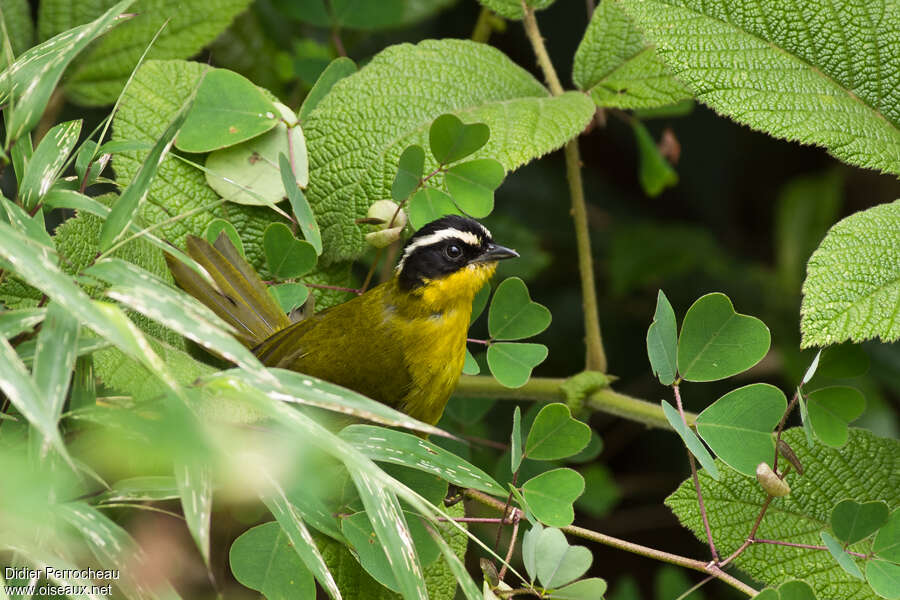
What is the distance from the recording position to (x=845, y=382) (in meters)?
2.37

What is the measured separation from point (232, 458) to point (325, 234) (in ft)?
2.63

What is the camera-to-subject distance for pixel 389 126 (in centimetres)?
152

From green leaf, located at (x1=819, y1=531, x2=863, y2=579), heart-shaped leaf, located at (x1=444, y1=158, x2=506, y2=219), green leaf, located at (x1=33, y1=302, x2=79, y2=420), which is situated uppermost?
green leaf, located at (x1=33, y1=302, x2=79, y2=420)

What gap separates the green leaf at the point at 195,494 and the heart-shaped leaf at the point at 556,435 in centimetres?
49

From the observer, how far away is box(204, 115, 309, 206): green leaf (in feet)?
4.97

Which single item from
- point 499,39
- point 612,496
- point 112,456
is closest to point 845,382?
point 612,496

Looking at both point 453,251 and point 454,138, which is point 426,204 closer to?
point 454,138

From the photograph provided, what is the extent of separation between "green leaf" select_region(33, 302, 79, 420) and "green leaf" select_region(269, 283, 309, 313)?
2.39 ft

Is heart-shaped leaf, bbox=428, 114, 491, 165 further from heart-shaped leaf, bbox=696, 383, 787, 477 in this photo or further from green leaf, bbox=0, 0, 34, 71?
green leaf, bbox=0, 0, 34, 71

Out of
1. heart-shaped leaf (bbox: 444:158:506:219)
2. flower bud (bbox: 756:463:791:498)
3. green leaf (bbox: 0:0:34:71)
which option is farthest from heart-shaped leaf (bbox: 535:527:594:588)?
green leaf (bbox: 0:0:34:71)

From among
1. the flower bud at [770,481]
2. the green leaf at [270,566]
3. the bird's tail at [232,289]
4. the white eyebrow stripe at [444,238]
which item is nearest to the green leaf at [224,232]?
the bird's tail at [232,289]

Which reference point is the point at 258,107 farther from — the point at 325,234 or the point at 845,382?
the point at 845,382

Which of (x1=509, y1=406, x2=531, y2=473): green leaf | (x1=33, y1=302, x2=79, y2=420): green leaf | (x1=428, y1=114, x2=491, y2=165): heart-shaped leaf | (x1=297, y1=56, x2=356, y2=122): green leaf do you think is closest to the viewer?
(x1=33, y1=302, x2=79, y2=420): green leaf

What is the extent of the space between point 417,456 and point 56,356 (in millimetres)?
383
